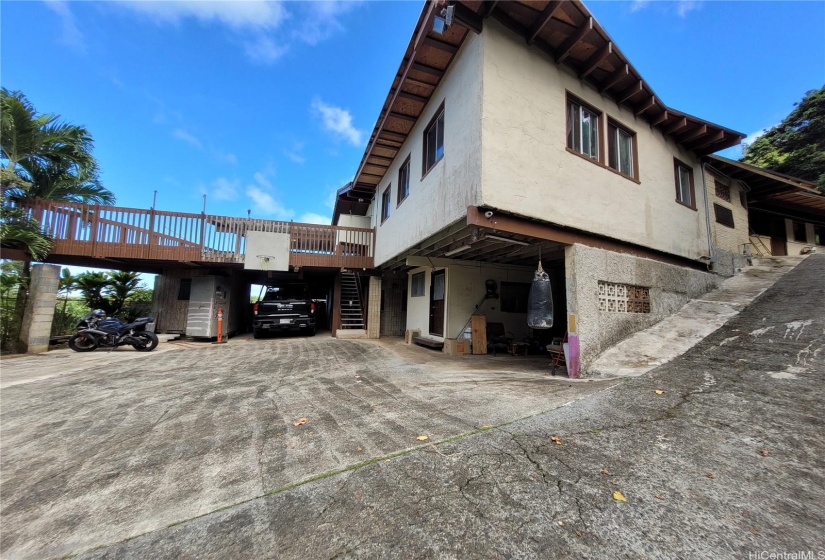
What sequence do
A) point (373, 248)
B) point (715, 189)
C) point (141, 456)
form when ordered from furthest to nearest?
1. point (373, 248)
2. point (715, 189)
3. point (141, 456)

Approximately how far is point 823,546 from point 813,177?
22721 mm

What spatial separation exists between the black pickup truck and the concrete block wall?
9.17 feet

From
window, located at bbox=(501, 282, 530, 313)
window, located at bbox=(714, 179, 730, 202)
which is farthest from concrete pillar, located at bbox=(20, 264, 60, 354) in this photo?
window, located at bbox=(714, 179, 730, 202)

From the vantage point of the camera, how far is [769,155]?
1741 cm

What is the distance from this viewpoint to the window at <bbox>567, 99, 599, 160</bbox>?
6109 mm

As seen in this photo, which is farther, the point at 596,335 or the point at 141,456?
the point at 596,335

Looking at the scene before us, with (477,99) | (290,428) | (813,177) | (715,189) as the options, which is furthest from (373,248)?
(813,177)

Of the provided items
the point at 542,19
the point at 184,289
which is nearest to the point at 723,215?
the point at 542,19

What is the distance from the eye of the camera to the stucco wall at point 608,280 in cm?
545

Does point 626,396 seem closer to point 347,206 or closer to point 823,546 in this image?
point 823,546

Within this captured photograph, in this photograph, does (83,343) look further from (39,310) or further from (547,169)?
(547,169)

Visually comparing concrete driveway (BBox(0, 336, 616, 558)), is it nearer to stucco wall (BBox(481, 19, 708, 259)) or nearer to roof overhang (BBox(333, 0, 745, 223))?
stucco wall (BBox(481, 19, 708, 259))

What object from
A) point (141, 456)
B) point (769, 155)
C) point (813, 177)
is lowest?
point (141, 456)

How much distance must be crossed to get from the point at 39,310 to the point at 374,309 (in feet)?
28.7
